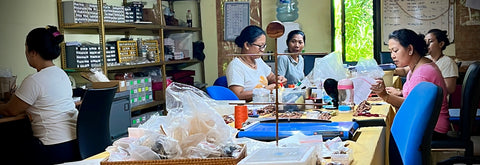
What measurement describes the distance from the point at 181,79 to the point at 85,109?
3.09m

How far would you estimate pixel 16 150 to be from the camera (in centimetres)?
362

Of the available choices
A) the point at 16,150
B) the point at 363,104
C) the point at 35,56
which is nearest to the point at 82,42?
the point at 35,56

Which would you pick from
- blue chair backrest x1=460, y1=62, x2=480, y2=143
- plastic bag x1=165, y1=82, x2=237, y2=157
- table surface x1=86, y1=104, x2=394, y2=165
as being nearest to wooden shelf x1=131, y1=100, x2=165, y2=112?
blue chair backrest x1=460, y1=62, x2=480, y2=143

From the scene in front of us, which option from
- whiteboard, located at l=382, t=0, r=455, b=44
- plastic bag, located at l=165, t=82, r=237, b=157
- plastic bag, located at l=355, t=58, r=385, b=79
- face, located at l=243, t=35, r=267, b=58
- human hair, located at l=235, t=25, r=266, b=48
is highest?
whiteboard, located at l=382, t=0, r=455, b=44

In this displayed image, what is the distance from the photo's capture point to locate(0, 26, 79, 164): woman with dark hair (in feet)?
11.8

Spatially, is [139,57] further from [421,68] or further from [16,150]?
[421,68]

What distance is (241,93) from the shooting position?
14.5ft

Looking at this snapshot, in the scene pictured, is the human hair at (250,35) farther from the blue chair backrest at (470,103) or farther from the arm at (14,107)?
the arm at (14,107)

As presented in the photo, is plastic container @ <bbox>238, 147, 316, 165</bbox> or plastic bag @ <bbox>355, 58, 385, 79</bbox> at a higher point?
plastic bag @ <bbox>355, 58, 385, 79</bbox>

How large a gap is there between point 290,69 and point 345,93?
2.43m

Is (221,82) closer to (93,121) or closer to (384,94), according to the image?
(93,121)

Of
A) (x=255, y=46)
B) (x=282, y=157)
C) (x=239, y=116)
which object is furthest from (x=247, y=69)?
(x=282, y=157)

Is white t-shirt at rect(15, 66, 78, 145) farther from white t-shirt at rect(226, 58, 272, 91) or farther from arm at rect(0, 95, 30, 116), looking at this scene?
white t-shirt at rect(226, 58, 272, 91)

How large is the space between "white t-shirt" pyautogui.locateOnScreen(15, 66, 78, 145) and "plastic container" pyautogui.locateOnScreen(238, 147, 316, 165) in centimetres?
261
